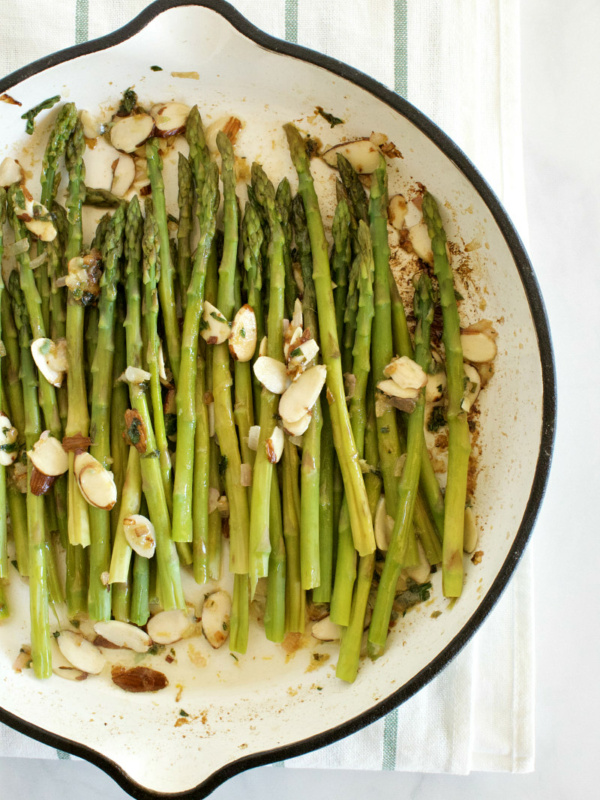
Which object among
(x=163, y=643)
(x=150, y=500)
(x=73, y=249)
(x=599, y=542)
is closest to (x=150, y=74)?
(x=73, y=249)

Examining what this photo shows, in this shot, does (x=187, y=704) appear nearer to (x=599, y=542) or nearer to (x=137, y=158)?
(x=599, y=542)

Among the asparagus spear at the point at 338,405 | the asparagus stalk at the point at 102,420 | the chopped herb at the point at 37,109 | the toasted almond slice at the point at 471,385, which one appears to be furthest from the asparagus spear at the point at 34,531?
the toasted almond slice at the point at 471,385

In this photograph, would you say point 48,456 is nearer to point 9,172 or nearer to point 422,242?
point 9,172

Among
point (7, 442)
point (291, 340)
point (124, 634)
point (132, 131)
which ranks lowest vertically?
point (124, 634)

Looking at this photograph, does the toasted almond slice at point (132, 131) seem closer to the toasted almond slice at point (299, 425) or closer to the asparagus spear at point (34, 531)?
the asparagus spear at point (34, 531)

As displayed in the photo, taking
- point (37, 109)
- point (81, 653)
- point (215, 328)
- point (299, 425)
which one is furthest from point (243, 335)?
point (81, 653)

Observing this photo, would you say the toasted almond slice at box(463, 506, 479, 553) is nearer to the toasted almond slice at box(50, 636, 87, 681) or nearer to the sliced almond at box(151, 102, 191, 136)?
the toasted almond slice at box(50, 636, 87, 681)
